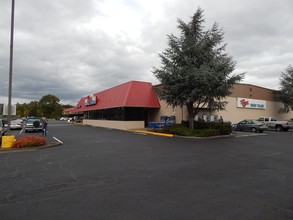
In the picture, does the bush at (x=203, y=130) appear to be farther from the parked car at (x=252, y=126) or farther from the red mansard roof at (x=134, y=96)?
the red mansard roof at (x=134, y=96)

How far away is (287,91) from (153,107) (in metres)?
23.7

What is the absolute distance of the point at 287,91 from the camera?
4138cm

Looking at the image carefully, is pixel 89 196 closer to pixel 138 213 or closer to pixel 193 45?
pixel 138 213

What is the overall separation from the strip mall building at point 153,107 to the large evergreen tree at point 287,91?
133cm

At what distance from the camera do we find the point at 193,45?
23.6 m

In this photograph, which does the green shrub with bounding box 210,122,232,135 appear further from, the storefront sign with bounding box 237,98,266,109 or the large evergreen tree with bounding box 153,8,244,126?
the storefront sign with bounding box 237,98,266,109

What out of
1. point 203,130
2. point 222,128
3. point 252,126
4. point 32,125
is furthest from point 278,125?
point 32,125

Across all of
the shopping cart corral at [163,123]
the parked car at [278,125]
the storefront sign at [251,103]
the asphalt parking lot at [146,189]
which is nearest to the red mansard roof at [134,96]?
the shopping cart corral at [163,123]

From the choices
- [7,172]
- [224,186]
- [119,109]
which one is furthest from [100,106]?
[224,186]

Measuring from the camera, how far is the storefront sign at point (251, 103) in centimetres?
3622

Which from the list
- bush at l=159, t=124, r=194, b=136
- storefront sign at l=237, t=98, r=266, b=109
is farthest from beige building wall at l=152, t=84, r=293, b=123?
bush at l=159, t=124, r=194, b=136

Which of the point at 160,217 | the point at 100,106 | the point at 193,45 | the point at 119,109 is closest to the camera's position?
the point at 160,217

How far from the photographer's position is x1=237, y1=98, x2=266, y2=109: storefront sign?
119ft

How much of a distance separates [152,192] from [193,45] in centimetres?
1984
